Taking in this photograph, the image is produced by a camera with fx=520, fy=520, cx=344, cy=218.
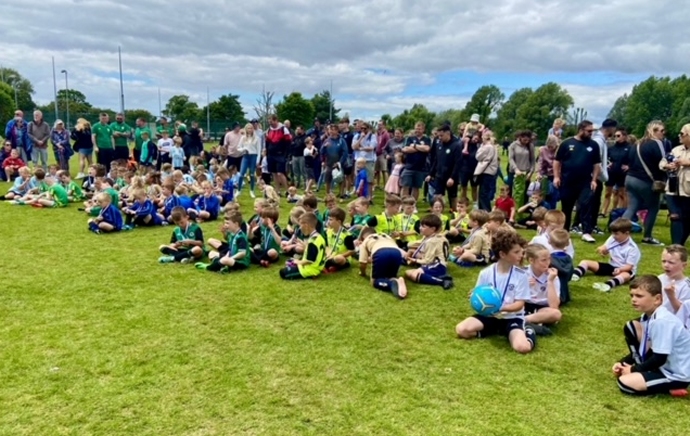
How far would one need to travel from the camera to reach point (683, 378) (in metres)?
4.05

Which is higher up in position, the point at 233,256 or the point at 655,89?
the point at 655,89

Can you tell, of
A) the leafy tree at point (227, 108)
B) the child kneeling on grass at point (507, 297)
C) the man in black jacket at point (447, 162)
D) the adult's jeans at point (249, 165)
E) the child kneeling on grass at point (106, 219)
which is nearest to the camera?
the child kneeling on grass at point (507, 297)

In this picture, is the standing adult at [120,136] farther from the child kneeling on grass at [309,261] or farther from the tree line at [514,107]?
the tree line at [514,107]

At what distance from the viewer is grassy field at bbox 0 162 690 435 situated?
3688 mm

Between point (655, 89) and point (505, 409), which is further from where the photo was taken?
point (655, 89)

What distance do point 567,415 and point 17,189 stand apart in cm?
1457

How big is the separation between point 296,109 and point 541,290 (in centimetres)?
5947

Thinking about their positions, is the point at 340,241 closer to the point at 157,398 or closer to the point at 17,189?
the point at 157,398

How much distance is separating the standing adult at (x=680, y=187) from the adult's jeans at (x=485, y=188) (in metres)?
3.54

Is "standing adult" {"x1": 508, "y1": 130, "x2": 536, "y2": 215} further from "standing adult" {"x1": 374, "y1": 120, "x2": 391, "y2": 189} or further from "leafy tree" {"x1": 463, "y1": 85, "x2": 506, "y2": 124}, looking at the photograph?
"leafy tree" {"x1": 463, "y1": 85, "x2": 506, "y2": 124}

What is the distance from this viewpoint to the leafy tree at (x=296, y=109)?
61875 millimetres

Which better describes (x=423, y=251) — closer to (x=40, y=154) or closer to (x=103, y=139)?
(x=103, y=139)

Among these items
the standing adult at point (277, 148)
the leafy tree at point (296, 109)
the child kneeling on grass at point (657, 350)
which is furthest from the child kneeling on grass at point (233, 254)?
the leafy tree at point (296, 109)

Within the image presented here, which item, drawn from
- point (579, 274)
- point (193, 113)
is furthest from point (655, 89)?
point (579, 274)
